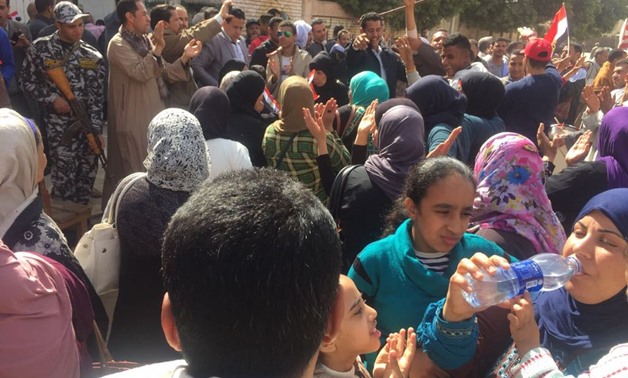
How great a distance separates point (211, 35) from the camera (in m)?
6.05

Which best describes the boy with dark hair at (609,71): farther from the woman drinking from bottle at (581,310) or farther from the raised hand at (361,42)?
the woman drinking from bottle at (581,310)

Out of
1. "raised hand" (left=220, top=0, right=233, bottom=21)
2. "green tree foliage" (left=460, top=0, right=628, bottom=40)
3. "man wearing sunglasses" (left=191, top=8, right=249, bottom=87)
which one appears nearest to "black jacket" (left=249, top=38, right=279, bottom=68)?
"man wearing sunglasses" (left=191, top=8, right=249, bottom=87)

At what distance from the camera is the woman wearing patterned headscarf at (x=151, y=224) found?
2.39 metres

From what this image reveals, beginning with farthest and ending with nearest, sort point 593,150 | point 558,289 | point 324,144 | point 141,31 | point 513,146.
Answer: point 141,31 < point 593,150 < point 324,144 < point 513,146 < point 558,289

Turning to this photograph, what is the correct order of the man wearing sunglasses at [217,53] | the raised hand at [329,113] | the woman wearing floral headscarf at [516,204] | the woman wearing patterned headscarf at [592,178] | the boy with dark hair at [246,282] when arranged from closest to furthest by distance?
1. the boy with dark hair at [246,282]
2. the woman wearing floral headscarf at [516,204]
3. the woman wearing patterned headscarf at [592,178]
4. the raised hand at [329,113]
5. the man wearing sunglasses at [217,53]

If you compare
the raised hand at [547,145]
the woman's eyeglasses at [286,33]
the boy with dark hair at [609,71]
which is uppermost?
the woman's eyeglasses at [286,33]

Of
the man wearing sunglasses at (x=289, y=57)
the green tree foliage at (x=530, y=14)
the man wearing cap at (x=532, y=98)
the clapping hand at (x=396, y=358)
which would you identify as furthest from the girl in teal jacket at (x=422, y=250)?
the green tree foliage at (x=530, y=14)

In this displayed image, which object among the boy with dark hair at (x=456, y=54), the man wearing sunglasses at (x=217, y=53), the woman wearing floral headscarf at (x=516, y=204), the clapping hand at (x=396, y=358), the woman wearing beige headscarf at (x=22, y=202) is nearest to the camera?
the clapping hand at (x=396, y=358)

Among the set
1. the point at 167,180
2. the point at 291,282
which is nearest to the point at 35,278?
the point at 167,180

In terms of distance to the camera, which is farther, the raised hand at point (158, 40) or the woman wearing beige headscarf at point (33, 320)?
the raised hand at point (158, 40)

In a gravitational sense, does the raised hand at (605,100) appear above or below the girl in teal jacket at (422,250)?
below

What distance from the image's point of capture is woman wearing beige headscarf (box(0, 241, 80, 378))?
5.13 ft

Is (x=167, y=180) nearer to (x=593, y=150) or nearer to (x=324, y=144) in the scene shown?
(x=324, y=144)

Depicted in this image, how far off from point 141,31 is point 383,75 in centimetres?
302
